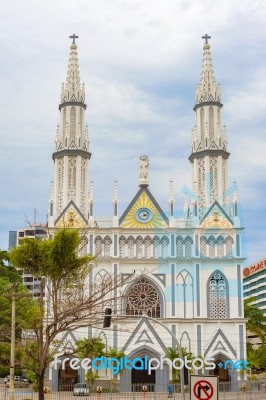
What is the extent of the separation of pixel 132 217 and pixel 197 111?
12705mm

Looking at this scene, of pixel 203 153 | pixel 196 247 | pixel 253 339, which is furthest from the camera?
pixel 253 339

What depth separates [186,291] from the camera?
54.7 meters

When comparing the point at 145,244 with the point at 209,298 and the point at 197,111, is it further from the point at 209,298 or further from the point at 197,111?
the point at 197,111

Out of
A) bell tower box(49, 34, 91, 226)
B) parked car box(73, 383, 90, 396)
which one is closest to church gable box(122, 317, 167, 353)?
parked car box(73, 383, 90, 396)

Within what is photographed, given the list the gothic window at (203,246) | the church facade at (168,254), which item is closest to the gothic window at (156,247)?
the church facade at (168,254)

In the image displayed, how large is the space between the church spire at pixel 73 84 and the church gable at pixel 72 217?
10.5m

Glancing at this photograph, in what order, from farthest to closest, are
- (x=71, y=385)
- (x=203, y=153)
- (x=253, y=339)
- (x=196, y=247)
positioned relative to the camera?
(x=253, y=339)
(x=203, y=153)
(x=196, y=247)
(x=71, y=385)

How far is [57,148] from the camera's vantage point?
6003 cm

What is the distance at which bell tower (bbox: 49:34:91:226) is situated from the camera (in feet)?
191

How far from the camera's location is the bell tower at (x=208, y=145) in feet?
193

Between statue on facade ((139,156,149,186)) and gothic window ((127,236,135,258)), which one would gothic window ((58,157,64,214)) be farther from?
statue on facade ((139,156,149,186))

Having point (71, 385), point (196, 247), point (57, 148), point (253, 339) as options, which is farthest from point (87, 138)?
point (253, 339)

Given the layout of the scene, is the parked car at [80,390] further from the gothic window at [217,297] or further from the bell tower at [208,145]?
the bell tower at [208,145]

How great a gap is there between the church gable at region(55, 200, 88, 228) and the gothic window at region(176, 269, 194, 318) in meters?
9.38
